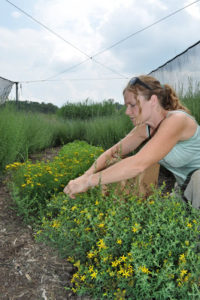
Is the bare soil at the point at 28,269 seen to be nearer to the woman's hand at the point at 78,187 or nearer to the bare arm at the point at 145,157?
the woman's hand at the point at 78,187

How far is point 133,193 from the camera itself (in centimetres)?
202

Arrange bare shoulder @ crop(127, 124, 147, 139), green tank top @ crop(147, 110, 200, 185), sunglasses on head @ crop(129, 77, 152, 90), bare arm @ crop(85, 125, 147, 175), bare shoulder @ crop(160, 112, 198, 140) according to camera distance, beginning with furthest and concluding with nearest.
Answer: bare shoulder @ crop(127, 124, 147, 139) < bare arm @ crop(85, 125, 147, 175) < green tank top @ crop(147, 110, 200, 185) < sunglasses on head @ crop(129, 77, 152, 90) < bare shoulder @ crop(160, 112, 198, 140)

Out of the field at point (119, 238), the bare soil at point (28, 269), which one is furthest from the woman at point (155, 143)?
the bare soil at point (28, 269)

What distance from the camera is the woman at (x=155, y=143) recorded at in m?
1.80

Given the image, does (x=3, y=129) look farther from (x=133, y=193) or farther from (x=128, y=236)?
(x=128, y=236)

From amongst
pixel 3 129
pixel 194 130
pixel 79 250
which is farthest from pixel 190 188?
pixel 3 129

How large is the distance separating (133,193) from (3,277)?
1128 mm

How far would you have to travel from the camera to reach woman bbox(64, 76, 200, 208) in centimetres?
180

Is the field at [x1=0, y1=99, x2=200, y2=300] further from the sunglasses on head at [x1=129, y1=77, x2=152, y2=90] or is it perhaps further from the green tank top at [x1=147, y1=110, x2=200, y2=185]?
the sunglasses on head at [x1=129, y1=77, x2=152, y2=90]

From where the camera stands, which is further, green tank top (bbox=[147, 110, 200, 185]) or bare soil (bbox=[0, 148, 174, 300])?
green tank top (bbox=[147, 110, 200, 185])

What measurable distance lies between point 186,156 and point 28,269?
5.00 feet

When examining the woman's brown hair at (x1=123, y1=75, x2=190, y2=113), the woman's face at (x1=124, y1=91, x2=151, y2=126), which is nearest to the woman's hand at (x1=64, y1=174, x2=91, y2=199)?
the woman's face at (x1=124, y1=91, x2=151, y2=126)

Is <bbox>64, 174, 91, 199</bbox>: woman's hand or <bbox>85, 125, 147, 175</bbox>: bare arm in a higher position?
<bbox>85, 125, 147, 175</bbox>: bare arm

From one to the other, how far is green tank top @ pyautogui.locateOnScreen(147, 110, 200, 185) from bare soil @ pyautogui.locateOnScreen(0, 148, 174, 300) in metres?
1.18
